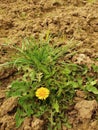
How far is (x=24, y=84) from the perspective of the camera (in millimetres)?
2316

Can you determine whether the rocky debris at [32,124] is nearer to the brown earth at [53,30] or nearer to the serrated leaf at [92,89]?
the brown earth at [53,30]

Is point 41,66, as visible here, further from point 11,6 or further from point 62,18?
point 11,6

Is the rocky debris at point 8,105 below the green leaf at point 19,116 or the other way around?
the other way around

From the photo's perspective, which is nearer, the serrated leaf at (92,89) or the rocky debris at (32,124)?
the rocky debris at (32,124)

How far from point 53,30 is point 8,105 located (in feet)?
3.07

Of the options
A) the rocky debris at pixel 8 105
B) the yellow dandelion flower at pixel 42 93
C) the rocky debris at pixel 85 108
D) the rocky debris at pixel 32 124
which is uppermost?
the yellow dandelion flower at pixel 42 93

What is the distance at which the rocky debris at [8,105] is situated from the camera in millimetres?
2195

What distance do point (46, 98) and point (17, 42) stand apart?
681 mm

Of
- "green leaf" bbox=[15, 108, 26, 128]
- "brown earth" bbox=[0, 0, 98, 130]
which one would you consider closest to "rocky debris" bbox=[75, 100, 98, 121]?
"brown earth" bbox=[0, 0, 98, 130]

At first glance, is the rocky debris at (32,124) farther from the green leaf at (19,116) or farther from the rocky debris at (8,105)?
the rocky debris at (8,105)

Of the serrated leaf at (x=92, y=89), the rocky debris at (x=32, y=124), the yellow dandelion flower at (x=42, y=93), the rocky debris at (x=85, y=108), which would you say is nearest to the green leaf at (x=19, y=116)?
the rocky debris at (x=32, y=124)

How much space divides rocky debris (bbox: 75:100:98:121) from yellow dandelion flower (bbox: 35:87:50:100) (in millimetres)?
223

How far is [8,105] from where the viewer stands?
87.2 inches

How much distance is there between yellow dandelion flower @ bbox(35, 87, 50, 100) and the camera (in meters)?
2.22
